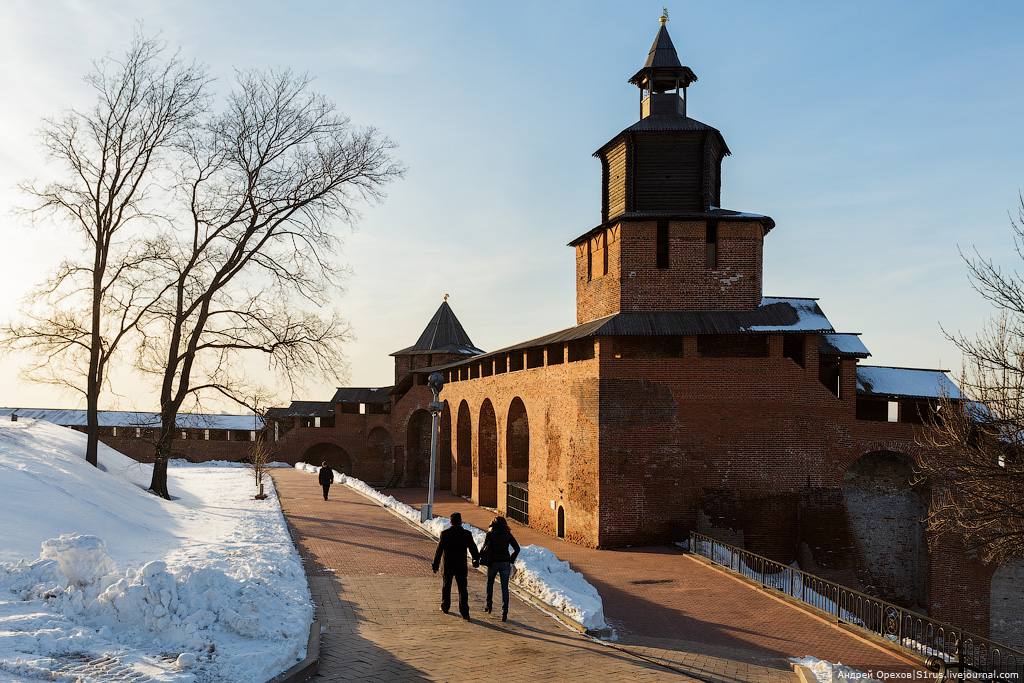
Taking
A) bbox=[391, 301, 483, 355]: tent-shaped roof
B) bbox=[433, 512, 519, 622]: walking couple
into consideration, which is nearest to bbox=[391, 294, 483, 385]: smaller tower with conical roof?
bbox=[391, 301, 483, 355]: tent-shaped roof

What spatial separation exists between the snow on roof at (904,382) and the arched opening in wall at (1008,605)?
4.60m

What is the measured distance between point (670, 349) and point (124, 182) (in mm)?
16185

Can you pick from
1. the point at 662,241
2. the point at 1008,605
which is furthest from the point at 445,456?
the point at 1008,605

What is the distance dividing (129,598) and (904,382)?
19.5 m

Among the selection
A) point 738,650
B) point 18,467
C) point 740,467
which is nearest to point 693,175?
point 740,467

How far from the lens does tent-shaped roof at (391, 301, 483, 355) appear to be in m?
46.2

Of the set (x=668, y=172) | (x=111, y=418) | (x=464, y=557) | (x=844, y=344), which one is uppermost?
(x=668, y=172)

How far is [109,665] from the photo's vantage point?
20.2 feet

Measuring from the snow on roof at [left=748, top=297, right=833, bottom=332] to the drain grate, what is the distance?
15776mm

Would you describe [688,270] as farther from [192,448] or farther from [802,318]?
[192,448]

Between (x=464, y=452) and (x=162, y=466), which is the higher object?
(x=162, y=466)

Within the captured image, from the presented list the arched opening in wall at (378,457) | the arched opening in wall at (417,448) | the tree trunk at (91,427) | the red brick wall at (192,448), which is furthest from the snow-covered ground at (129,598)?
the red brick wall at (192,448)

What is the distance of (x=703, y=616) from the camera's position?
11758mm

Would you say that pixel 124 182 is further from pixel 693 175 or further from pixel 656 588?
pixel 656 588
